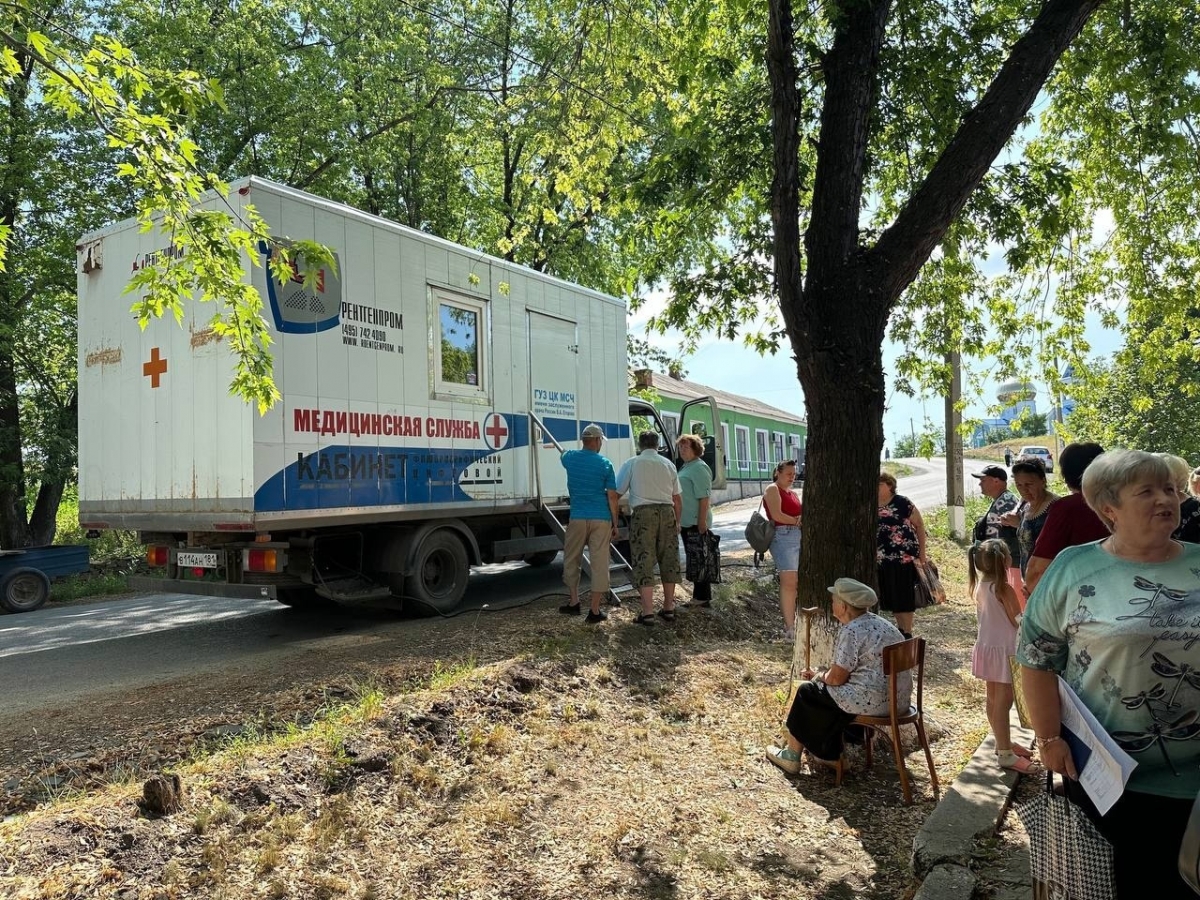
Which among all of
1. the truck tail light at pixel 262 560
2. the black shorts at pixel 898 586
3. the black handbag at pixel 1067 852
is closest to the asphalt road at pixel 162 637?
the truck tail light at pixel 262 560

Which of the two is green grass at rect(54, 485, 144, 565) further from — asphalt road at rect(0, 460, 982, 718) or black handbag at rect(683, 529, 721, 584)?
black handbag at rect(683, 529, 721, 584)

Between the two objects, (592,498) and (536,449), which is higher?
(536,449)

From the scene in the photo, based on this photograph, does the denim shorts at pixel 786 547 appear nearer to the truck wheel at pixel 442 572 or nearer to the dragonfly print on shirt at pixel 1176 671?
the truck wheel at pixel 442 572

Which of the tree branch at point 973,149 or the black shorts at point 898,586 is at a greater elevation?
the tree branch at point 973,149

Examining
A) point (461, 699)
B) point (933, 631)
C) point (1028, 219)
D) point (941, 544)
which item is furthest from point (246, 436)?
point (941, 544)

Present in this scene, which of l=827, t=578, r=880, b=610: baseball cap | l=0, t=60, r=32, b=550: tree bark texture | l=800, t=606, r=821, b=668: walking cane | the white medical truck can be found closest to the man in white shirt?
the white medical truck

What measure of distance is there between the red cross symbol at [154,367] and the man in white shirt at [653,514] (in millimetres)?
3758

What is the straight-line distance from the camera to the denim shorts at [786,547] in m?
7.23

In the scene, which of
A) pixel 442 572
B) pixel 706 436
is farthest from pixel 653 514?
pixel 706 436

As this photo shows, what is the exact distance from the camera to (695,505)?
305 inches

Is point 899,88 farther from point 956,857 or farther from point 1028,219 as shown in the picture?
point 956,857

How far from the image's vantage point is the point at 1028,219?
239 inches

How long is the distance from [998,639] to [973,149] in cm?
268

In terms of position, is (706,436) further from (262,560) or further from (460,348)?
(262,560)
